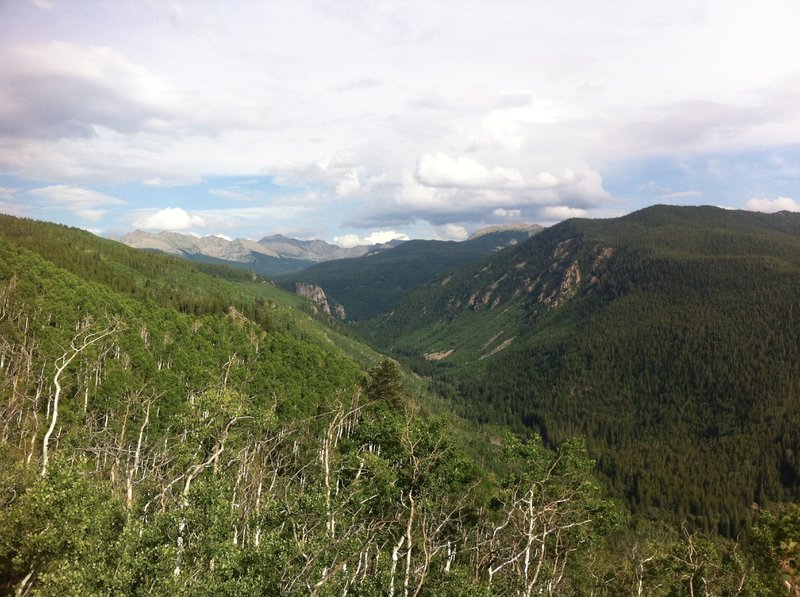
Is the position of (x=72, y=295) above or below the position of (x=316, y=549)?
above

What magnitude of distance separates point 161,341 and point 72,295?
24413mm

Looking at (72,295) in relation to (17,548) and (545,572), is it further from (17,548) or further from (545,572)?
(545,572)

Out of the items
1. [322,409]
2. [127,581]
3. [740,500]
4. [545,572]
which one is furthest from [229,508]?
[740,500]

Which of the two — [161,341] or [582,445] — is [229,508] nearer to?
[582,445]

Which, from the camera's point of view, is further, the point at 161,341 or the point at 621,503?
the point at 621,503

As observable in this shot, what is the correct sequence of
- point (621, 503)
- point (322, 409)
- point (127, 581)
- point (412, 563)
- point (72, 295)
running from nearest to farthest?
point (127, 581)
point (412, 563)
point (322, 409)
point (72, 295)
point (621, 503)

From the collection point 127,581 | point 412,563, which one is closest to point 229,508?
point 127,581

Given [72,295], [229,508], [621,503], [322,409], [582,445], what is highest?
[72,295]

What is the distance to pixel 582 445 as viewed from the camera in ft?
144

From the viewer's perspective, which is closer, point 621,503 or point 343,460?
point 343,460

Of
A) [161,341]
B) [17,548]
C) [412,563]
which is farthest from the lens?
[161,341]

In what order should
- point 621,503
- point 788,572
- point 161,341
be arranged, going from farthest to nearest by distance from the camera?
point 621,503
point 161,341
point 788,572

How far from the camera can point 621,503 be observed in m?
183

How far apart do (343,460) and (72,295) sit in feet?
343
